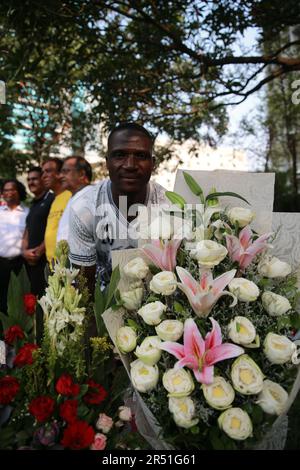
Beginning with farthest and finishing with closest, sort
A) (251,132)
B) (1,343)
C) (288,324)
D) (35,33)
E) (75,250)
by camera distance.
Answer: (251,132)
(35,33)
(75,250)
(1,343)
(288,324)

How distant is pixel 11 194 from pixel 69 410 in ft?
13.6

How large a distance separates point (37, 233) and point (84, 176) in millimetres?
772

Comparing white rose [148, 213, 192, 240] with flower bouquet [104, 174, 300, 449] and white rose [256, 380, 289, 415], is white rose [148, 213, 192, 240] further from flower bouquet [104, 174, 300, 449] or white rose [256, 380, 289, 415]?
white rose [256, 380, 289, 415]

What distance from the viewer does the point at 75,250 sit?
228 centimetres

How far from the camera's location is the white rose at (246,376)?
119 cm

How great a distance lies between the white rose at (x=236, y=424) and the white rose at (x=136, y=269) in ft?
1.56

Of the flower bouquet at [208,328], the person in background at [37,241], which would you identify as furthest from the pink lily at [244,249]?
the person in background at [37,241]

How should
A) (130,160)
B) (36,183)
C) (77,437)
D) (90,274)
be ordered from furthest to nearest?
(36,183) < (90,274) < (130,160) < (77,437)

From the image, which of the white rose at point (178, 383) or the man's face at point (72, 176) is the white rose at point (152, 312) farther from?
the man's face at point (72, 176)

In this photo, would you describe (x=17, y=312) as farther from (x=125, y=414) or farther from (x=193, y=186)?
(x=193, y=186)

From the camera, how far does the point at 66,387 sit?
4.06 feet

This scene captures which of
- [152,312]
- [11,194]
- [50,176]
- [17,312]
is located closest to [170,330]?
[152,312]
